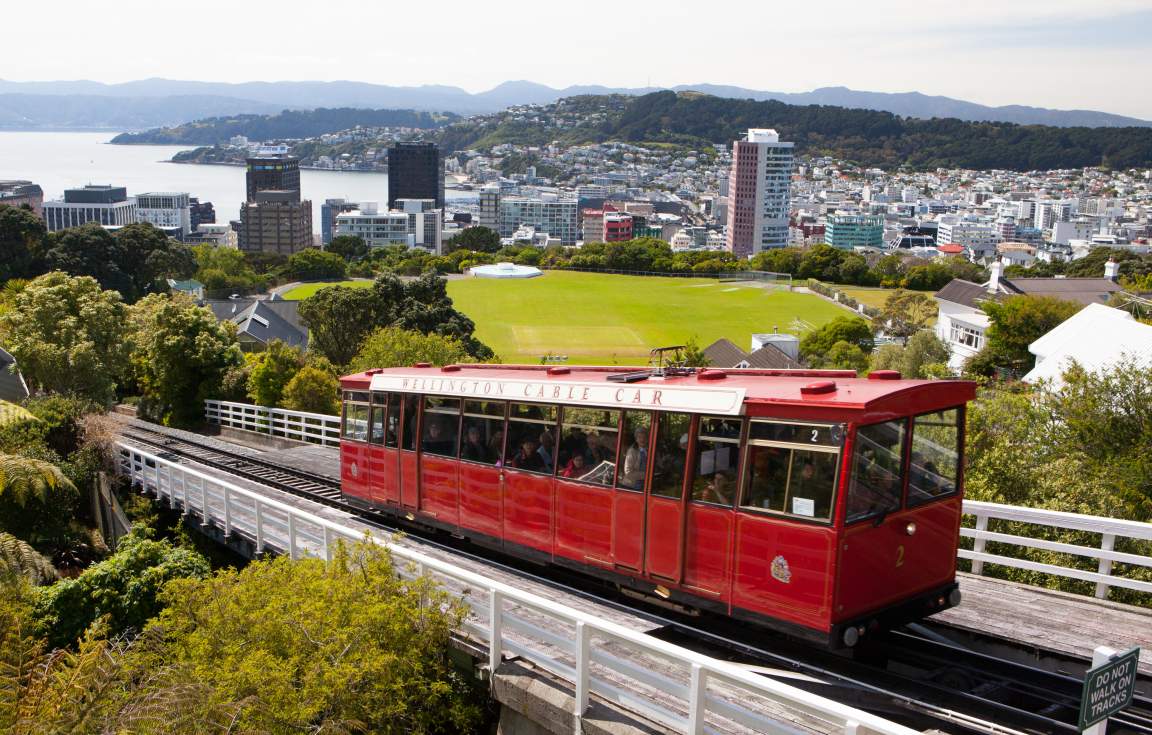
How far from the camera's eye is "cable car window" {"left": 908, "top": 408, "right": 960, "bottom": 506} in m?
9.80

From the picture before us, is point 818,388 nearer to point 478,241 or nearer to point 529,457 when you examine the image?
point 529,457

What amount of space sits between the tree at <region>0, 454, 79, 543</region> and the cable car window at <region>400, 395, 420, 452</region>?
7.28 metres

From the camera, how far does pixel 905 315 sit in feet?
307

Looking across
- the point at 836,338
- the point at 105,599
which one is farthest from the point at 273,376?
the point at 836,338

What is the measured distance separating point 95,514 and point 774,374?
16.9 meters

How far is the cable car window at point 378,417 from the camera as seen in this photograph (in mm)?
15664

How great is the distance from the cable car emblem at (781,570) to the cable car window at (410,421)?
6791mm

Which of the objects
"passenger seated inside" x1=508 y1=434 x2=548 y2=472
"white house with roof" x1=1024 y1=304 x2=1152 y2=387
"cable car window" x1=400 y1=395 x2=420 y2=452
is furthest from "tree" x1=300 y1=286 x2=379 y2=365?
"passenger seated inside" x1=508 y1=434 x2=548 y2=472

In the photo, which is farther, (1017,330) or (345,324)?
(1017,330)

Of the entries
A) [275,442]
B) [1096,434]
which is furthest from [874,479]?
[275,442]

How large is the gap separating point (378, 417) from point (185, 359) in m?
20.5

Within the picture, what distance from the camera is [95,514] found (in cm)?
2233

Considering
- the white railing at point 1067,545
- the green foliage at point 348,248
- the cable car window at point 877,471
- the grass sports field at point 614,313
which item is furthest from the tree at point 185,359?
the green foliage at point 348,248

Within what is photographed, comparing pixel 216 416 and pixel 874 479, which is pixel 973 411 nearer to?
pixel 874 479
